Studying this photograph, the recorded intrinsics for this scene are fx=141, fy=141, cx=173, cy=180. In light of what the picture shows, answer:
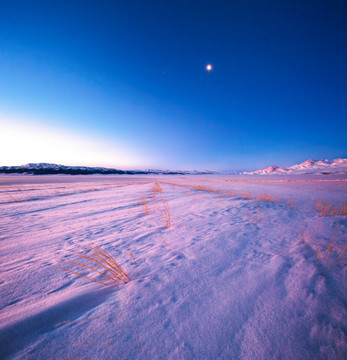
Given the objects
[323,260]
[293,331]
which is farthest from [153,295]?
[323,260]

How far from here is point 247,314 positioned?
3.45 ft

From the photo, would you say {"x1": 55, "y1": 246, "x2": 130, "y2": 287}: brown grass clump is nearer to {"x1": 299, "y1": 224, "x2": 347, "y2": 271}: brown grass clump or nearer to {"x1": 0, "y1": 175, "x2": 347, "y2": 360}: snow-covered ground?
{"x1": 0, "y1": 175, "x2": 347, "y2": 360}: snow-covered ground

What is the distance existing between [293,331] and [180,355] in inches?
31.1

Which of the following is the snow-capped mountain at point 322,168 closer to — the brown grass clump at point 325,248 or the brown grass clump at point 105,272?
the brown grass clump at point 325,248

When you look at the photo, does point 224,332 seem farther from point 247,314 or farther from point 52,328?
point 52,328

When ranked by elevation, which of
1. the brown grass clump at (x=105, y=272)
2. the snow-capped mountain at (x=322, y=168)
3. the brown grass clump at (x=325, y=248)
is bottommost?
the brown grass clump at (x=105, y=272)

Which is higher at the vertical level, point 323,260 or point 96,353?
point 323,260

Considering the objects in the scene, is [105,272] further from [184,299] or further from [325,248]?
[325,248]

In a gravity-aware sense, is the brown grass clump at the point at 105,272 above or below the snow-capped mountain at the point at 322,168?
below

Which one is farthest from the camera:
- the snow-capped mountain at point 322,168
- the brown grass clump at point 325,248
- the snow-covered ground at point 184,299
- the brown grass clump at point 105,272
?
the snow-capped mountain at point 322,168

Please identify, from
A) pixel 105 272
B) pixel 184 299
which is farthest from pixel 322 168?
pixel 105 272

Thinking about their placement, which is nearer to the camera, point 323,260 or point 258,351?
point 258,351

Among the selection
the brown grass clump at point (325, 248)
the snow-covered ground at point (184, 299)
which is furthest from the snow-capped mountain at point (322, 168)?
the snow-covered ground at point (184, 299)

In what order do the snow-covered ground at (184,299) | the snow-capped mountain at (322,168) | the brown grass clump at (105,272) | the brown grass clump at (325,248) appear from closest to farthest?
the snow-covered ground at (184,299)
the brown grass clump at (105,272)
the brown grass clump at (325,248)
the snow-capped mountain at (322,168)
